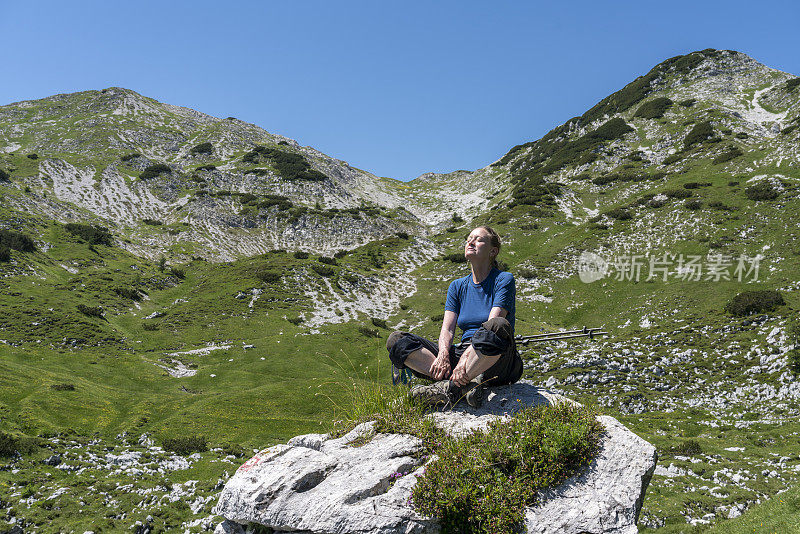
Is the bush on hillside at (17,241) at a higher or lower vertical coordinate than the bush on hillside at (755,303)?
higher

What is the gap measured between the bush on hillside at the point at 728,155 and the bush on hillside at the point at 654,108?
3854cm

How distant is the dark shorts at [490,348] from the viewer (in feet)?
22.9

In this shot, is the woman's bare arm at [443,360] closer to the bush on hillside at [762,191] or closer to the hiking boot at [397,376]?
the hiking boot at [397,376]

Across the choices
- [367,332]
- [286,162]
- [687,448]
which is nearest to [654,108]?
[286,162]

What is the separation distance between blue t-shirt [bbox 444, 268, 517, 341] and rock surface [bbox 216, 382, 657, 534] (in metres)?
1.93

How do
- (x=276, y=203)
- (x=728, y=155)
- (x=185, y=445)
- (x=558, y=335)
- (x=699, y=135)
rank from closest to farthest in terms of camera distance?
(x=185, y=445)
(x=558, y=335)
(x=728, y=155)
(x=699, y=135)
(x=276, y=203)

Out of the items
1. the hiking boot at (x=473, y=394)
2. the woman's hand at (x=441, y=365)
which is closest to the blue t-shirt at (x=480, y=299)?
the woman's hand at (x=441, y=365)

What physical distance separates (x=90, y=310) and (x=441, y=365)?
44.4 metres

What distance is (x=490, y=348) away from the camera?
6.96m

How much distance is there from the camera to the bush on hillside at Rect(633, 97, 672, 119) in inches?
3954

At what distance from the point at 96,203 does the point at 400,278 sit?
69.5m

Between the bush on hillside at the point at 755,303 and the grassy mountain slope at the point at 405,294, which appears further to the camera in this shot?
the bush on hillside at the point at 755,303

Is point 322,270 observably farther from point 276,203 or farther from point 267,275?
point 276,203

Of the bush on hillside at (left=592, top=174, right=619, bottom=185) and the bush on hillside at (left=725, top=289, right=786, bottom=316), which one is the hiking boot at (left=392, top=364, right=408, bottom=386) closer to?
the bush on hillside at (left=725, top=289, right=786, bottom=316)
